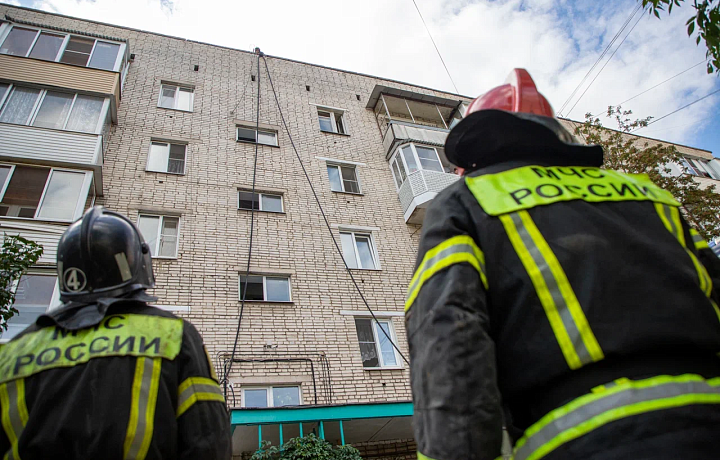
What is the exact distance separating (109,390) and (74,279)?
28.6 inches

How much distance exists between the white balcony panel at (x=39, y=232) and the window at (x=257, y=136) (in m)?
6.25

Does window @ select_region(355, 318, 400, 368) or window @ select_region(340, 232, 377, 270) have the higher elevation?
window @ select_region(340, 232, 377, 270)

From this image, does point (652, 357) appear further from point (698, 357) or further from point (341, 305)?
point (341, 305)

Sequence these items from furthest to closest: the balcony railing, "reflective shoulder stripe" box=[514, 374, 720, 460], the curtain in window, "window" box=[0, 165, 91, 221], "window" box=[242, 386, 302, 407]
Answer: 1. the balcony railing
2. the curtain in window
3. "window" box=[0, 165, 91, 221]
4. "window" box=[242, 386, 302, 407]
5. "reflective shoulder stripe" box=[514, 374, 720, 460]

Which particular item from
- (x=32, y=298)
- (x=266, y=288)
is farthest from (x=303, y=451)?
(x=32, y=298)

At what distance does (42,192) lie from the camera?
9.45 metres

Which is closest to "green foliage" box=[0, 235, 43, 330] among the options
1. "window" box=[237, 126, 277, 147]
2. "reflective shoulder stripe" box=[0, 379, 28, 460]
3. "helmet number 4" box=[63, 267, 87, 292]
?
"helmet number 4" box=[63, 267, 87, 292]

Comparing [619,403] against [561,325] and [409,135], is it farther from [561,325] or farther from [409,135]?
[409,135]

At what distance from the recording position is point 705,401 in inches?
39.9

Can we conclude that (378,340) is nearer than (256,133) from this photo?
Yes

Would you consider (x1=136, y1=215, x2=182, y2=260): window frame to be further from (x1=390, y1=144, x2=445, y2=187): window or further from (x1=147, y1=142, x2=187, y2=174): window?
(x1=390, y1=144, x2=445, y2=187): window

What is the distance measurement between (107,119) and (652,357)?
13601 mm

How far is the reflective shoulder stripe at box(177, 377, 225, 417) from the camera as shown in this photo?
192 centimetres

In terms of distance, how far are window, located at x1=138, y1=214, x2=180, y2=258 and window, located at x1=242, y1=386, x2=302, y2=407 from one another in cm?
385
